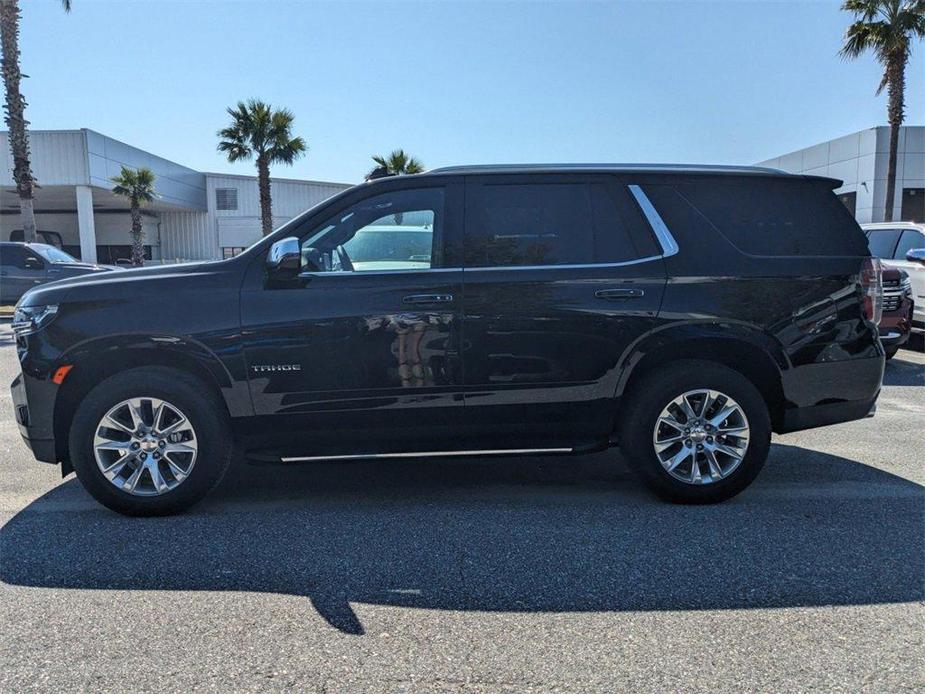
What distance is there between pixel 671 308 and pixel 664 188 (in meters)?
0.77

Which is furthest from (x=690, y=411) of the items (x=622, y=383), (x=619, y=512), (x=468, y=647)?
(x=468, y=647)

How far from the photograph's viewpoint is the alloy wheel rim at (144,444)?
4.09m

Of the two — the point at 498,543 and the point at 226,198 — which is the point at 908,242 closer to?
the point at 498,543

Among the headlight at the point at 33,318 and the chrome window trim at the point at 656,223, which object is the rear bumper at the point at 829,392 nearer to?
the chrome window trim at the point at 656,223

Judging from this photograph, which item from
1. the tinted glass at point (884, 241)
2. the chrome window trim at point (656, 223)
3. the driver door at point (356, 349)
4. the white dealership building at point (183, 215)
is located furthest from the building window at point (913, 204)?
the driver door at point (356, 349)

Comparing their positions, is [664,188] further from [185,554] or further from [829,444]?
[185,554]

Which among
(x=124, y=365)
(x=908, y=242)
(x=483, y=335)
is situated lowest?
(x=124, y=365)

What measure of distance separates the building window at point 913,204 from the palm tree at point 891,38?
1022 cm

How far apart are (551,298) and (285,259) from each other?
154 cm

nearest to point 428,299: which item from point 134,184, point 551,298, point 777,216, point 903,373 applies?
point 551,298

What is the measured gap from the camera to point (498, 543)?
3.78 metres

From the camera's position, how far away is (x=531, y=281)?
4.20 metres

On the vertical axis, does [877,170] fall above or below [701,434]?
above

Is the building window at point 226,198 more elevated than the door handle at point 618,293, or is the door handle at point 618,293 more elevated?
the building window at point 226,198
